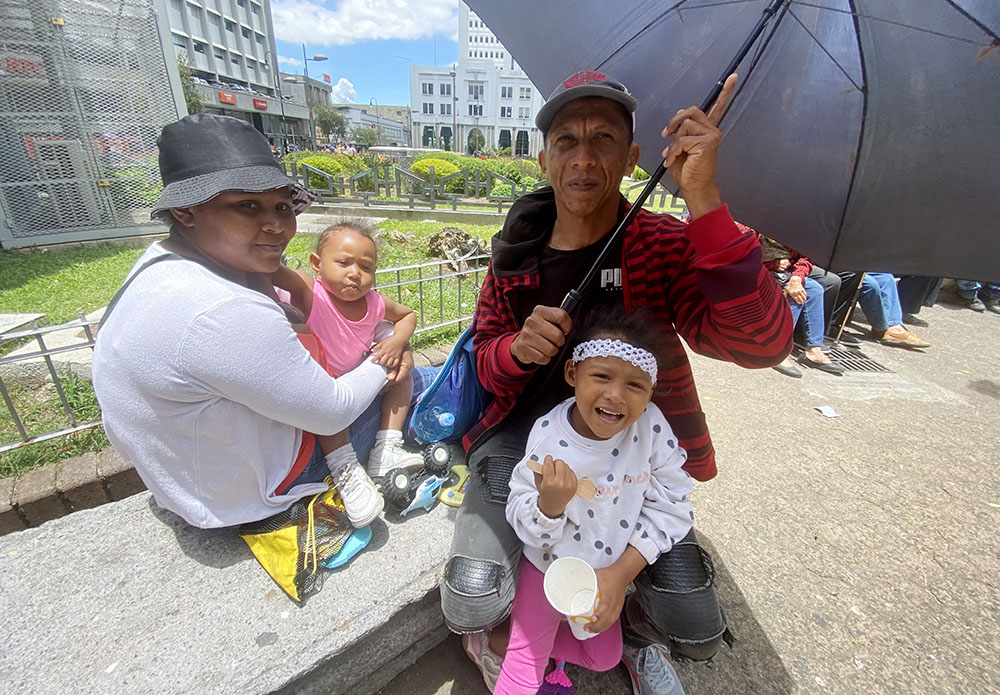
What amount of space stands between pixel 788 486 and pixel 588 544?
2144 millimetres

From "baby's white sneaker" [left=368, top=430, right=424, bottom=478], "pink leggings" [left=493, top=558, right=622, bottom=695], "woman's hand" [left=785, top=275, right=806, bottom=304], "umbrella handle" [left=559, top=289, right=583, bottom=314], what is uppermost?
"umbrella handle" [left=559, top=289, right=583, bottom=314]

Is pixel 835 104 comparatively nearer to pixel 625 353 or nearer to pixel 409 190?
pixel 625 353

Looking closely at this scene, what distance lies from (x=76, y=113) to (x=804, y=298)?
999 centimetres

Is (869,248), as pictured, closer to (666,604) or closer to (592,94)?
(592,94)

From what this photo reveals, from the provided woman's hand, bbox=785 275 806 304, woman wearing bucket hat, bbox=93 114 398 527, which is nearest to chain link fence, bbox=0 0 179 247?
woman wearing bucket hat, bbox=93 114 398 527

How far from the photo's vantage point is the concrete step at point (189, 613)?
1392mm

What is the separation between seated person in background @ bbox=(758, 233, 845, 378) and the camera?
4.71 metres

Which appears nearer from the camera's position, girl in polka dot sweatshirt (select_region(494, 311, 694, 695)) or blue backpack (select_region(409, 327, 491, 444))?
girl in polka dot sweatshirt (select_region(494, 311, 694, 695))

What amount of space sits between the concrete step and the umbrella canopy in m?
1.99

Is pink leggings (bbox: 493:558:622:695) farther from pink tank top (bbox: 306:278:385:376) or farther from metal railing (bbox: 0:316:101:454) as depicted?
metal railing (bbox: 0:316:101:454)

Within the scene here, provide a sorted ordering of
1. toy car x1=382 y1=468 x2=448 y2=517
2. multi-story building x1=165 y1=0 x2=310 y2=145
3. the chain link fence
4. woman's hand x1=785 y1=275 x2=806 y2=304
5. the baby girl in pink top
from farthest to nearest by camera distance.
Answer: multi-story building x1=165 y1=0 x2=310 y2=145 → the chain link fence → woman's hand x1=785 y1=275 x2=806 y2=304 → the baby girl in pink top → toy car x1=382 y1=468 x2=448 y2=517

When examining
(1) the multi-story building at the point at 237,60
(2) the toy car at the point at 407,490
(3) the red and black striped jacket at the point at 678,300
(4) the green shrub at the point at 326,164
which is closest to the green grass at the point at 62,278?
(2) the toy car at the point at 407,490

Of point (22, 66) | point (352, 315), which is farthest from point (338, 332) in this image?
point (22, 66)

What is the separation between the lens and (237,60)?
44438mm
